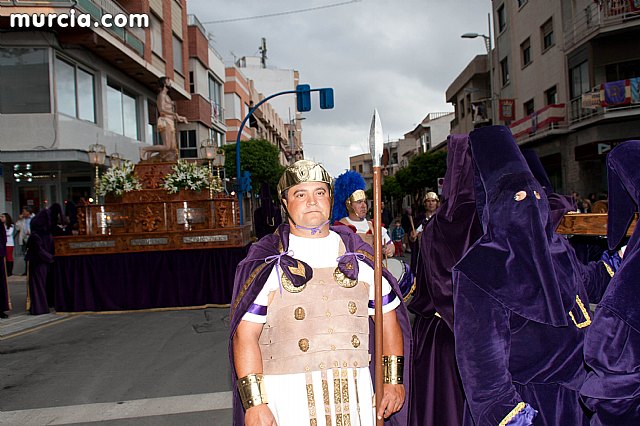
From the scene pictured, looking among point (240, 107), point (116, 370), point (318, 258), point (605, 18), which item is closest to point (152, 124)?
point (240, 107)

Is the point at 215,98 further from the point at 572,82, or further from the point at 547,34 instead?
the point at 572,82

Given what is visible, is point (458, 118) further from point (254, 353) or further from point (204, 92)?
point (254, 353)

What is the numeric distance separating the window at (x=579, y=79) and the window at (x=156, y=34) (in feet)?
60.0

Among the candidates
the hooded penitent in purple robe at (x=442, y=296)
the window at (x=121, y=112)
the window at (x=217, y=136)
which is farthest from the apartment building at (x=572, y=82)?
the hooded penitent in purple robe at (x=442, y=296)

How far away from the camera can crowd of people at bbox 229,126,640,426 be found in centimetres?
199

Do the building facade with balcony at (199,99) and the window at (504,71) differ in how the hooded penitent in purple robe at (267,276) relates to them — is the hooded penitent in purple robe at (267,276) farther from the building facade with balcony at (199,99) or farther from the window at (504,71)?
the window at (504,71)

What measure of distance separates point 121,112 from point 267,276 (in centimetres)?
2275

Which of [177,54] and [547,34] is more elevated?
[177,54]

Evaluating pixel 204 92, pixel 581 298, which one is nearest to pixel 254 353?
pixel 581 298

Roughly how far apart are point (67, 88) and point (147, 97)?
724 centimetres

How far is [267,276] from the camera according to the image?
8.45 feet

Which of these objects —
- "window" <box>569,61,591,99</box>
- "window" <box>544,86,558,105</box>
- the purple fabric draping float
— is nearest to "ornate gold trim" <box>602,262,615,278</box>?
the purple fabric draping float

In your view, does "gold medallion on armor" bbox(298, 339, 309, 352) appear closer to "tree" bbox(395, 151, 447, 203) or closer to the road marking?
the road marking

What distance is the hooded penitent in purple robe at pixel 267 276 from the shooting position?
2.53 meters
